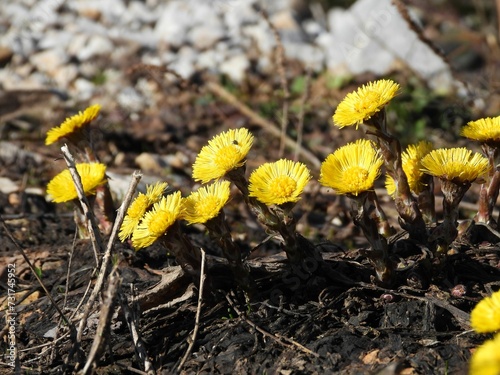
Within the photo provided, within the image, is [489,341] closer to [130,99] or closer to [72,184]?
[72,184]

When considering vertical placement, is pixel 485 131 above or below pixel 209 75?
above

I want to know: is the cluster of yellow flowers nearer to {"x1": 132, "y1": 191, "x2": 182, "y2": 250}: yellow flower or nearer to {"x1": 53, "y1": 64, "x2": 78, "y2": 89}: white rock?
{"x1": 132, "y1": 191, "x2": 182, "y2": 250}: yellow flower

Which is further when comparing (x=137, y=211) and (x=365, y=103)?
(x=137, y=211)

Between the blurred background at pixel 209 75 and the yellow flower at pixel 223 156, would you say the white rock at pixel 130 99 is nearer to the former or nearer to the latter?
the blurred background at pixel 209 75

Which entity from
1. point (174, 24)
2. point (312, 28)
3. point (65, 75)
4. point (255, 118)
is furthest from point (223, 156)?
Result: point (312, 28)

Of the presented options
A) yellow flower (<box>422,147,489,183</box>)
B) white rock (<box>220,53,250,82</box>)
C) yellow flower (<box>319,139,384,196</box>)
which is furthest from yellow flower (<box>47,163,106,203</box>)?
white rock (<box>220,53,250,82</box>)

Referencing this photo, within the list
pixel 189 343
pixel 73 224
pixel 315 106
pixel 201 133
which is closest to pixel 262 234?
pixel 73 224

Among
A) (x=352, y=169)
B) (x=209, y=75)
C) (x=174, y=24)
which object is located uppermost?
(x=352, y=169)
